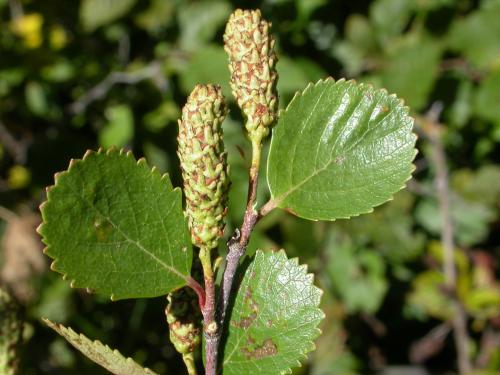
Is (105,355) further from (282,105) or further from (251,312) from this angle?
(282,105)

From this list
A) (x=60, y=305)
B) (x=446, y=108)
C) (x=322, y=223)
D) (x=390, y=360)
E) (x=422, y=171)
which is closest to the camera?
(x=60, y=305)

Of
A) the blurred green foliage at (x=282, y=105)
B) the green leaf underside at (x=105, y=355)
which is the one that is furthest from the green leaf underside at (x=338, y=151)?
the blurred green foliage at (x=282, y=105)

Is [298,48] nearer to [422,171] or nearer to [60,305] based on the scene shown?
[422,171]

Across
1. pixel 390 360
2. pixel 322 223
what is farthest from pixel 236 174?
pixel 390 360

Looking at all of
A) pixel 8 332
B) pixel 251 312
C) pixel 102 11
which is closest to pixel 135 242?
pixel 251 312

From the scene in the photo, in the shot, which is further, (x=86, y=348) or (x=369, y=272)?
(x=369, y=272)

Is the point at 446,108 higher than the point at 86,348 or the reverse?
higher

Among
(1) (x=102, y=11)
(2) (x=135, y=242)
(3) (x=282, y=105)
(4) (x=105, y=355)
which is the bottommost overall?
(4) (x=105, y=355)

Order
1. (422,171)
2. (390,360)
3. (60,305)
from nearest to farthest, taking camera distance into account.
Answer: (60,305) < (422,171) < (390,360)
